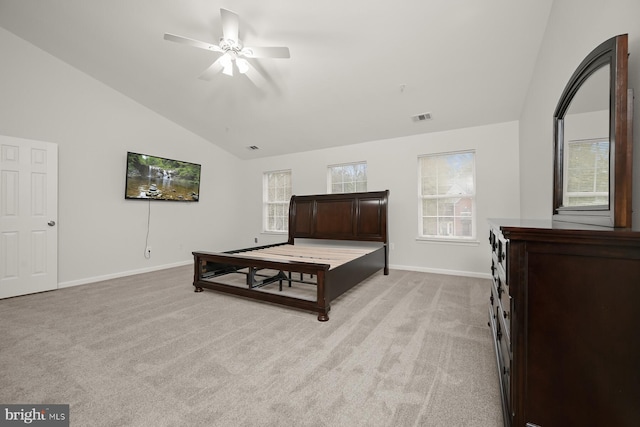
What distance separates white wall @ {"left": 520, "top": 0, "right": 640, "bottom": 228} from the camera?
1150 millimetres

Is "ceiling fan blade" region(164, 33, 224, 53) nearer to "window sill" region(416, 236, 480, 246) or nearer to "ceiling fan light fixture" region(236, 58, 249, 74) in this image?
"ceiling fan light fixture" region(236, 58, 249, 74)

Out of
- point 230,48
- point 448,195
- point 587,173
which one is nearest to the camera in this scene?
point 587,173

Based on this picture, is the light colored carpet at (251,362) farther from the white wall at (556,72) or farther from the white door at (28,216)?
the white wall at (556,72)

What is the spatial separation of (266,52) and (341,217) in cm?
295

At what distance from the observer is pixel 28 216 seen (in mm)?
3357

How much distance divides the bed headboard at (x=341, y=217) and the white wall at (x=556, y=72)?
78.4 inches

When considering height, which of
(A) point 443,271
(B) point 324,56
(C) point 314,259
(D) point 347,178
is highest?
(B) point 324,56

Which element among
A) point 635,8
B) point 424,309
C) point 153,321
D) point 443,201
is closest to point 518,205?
point 443,201

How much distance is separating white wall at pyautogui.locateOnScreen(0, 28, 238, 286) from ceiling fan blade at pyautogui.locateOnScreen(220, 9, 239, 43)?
310cm

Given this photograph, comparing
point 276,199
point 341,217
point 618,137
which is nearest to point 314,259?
point 341,217

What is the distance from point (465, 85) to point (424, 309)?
9.37ft

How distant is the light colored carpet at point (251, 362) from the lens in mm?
1346

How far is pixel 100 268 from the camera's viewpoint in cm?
406

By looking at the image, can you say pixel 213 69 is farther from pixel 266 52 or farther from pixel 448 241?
pixel 448 241
